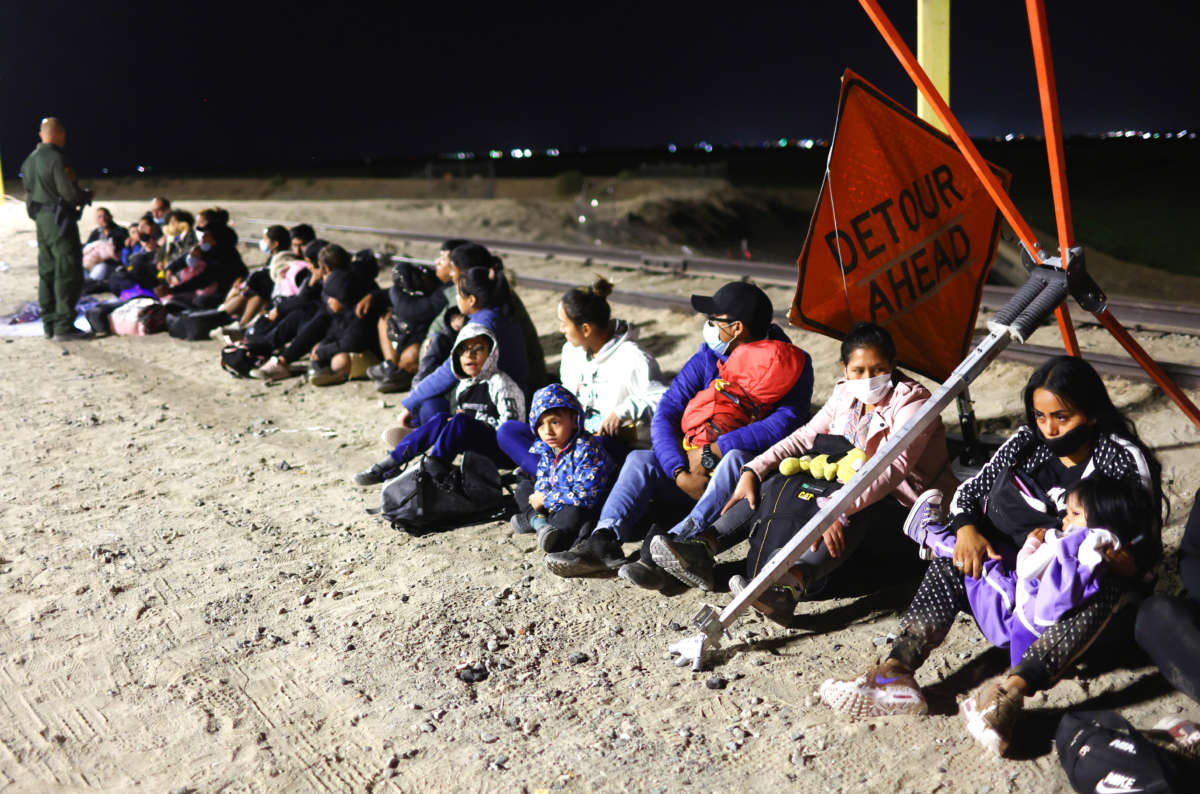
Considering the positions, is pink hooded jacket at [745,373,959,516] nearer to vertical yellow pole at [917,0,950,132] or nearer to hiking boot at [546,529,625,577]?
hiking boot at [546,529,625,577]

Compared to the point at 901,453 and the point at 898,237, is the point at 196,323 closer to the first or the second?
the point at 898,237

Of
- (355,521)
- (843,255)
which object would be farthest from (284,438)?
(843,255)

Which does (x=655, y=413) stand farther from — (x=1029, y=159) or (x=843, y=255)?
(x=1029, y=159)

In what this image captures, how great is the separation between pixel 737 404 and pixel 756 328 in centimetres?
38

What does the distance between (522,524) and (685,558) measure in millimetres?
1253

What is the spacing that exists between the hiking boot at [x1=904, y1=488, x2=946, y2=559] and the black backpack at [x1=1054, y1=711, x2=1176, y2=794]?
855mm

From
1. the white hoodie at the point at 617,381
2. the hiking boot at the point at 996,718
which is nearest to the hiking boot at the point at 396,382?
the white hoodie at the point at 617,381

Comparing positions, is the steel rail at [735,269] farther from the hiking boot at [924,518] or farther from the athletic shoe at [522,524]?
the athletic shoe at [522,524]

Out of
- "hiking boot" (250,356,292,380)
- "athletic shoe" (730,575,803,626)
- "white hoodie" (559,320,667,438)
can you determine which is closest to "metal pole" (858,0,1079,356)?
"athletic shoe" (730,575,803,626)

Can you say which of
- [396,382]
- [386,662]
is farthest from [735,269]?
[386,662]

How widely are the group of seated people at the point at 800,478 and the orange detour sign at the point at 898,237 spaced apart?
0.75ft

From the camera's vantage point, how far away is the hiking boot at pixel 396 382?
817cm

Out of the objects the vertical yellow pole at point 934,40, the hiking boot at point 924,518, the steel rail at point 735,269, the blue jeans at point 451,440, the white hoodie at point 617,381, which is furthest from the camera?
the steel rail at point 735,269

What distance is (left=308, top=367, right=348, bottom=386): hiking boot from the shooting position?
8531mm
